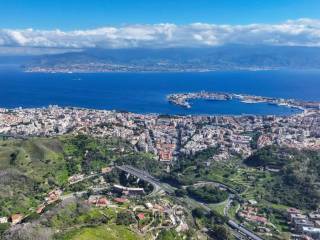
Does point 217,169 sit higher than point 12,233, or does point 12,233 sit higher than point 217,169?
point 12,233

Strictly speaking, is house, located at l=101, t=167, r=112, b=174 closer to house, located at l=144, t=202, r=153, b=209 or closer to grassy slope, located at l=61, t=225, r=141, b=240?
house, located at l=144, t=202, r=153, b=209

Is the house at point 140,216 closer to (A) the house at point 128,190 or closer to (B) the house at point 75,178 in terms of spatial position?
(A) the house at point 128,190

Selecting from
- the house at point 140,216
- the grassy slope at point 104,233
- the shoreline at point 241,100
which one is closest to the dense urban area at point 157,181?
the grassy slope at point 104,233

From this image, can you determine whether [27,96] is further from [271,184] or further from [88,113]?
[271,184]

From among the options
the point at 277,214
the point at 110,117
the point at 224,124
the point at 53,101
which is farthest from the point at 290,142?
the point at 53,101

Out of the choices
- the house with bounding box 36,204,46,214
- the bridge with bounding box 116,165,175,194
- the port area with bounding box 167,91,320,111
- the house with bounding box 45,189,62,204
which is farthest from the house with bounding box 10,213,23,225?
the port area with bounding box 167,91,320,111

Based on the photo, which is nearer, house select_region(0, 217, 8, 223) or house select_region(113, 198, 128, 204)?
house select_region(0, 217, 8, 223)

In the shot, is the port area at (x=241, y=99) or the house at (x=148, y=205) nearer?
the house at (x=148, y=205)

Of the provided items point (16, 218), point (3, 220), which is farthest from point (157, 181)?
point (3, 220)
